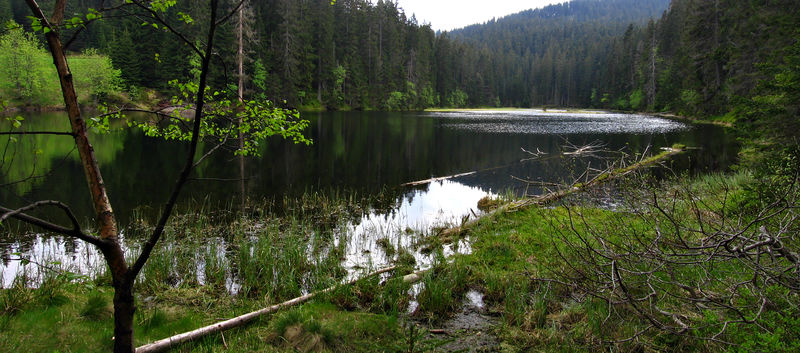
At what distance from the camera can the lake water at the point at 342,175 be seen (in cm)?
911

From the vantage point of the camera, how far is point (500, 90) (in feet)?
453

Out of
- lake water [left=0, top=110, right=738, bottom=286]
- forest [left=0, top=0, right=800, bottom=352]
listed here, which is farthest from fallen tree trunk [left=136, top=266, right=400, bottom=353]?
lake water [left=0, top=110, right=738, bottom=286]

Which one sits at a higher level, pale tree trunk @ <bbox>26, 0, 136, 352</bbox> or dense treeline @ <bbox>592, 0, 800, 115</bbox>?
dense treeline @ <bbox>592, 0, 800, 115</bbox>

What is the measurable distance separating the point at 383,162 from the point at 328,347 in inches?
655

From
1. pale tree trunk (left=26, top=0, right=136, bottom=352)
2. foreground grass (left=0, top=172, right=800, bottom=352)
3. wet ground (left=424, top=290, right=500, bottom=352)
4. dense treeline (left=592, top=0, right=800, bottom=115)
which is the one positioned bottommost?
wet ground (left=424, top=290, right=500, bottom=352)

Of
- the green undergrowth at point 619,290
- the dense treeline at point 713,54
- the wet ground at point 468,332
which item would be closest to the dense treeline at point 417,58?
the dense treeline at point 713,54

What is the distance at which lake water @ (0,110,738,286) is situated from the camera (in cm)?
911

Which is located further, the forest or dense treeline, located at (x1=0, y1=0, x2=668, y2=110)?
dense treeline, located at (x1=0, y1=0, x2=668, y2=110)

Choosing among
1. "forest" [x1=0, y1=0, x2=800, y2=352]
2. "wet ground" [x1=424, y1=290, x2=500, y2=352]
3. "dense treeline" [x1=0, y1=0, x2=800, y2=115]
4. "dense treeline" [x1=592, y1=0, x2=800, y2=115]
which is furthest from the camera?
"dense treeline" [x1=0, y1=0, x2=800, y2=115]

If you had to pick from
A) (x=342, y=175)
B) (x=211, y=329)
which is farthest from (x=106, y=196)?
(x=342, y=175)

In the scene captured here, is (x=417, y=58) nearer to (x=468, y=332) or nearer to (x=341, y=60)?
(x=341, y=60)

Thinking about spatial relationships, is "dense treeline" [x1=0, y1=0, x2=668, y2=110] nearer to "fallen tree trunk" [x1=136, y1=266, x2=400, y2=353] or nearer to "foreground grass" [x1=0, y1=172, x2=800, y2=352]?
"foreground grass" [x1=0, y1=172, x2=800, y2=352]

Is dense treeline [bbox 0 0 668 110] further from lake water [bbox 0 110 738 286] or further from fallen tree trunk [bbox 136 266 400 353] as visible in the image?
fallen tree trunk [bbox 136 266 400 353]

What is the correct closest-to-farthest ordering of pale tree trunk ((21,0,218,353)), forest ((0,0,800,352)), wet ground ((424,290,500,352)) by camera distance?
pale tree trunk ((21,0,218,353)) → forest ((0,0,800,352)) → wet ground ((424,290,500,352))
